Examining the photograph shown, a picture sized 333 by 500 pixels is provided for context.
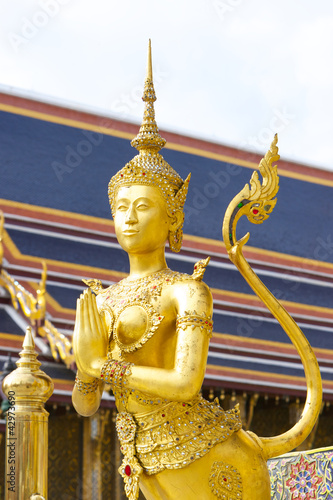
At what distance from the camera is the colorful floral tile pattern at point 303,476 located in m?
4.64

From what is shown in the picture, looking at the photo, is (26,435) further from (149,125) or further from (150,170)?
(149,125)

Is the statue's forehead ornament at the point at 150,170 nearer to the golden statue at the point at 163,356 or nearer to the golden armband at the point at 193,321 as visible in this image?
the golden statue at the point at 163,356

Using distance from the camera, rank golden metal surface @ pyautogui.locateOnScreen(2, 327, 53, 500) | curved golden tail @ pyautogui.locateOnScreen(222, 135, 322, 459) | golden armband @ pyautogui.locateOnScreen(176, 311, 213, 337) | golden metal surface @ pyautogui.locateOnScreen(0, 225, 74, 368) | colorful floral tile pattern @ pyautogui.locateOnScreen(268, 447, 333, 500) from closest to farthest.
Answer: golden armband @ pyautogui.locateOnScreen(176, 311, 213, 337)
curved golden tail @ pyautogui.locateOnScreen(222, 135, 322, 459)
golden metal surface @ pyautogui.locateOnScreen(2, 327, 53, 500)
colorful floral tile pattern @ pyautogui.locateOnScreen(268, 447, 333, 500)
golden metal surface @ pyautogui.locateOnScreen(0, 225, 74, 368)

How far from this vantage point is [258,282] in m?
4.14

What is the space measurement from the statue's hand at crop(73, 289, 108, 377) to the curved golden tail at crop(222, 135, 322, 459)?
0.64 metres

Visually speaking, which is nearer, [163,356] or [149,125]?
[163,356]

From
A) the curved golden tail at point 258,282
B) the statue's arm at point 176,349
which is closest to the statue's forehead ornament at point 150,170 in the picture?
the curved golden tail at point 258,282

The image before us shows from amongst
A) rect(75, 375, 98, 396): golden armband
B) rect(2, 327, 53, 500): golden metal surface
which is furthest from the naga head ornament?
rect(2, 327, 53, 500): golden metal surface

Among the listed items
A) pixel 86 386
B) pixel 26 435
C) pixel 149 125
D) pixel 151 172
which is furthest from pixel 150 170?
pixel 26 435

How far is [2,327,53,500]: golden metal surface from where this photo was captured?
431 centimetres

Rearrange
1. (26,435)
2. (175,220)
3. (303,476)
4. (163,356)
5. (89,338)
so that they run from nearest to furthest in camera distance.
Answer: (89,338)
(163,356)
(175,220)
(26,435)
(303,476)

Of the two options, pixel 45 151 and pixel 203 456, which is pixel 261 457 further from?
pixel 45 151

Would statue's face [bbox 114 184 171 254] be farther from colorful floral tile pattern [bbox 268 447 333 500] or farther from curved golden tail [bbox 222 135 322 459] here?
colorful floral tile pattern [bbox 268 447 333 500]

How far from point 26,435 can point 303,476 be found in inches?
55.7
